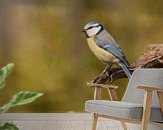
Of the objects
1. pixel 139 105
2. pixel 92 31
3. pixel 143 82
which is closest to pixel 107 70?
pixel 92 31

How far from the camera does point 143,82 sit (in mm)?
2977

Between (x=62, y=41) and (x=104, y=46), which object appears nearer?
(x=104, y=46)

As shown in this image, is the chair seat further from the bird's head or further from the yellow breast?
the bird's head

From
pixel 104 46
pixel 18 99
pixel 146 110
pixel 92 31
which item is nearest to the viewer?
pixel 18 99

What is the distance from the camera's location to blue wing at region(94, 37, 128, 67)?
4.15m

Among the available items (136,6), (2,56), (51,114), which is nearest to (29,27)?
(2,56)

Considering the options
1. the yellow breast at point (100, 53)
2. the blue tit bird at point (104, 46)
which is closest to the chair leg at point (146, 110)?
the blue tit bird at point (104, 46)

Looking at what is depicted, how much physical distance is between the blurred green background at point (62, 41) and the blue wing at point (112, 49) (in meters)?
0.16

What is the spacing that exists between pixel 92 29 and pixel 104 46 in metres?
0.33

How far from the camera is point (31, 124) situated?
13.6 ft

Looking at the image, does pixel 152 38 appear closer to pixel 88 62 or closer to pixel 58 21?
pixel 88 62

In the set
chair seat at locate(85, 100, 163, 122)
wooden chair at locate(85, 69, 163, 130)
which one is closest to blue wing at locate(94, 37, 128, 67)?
wooden chair at locate(85, 69, 163, 130)

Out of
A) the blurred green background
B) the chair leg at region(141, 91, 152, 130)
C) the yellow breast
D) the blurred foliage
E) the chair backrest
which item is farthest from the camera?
the blurred green background

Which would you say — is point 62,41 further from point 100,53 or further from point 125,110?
point 125,110
